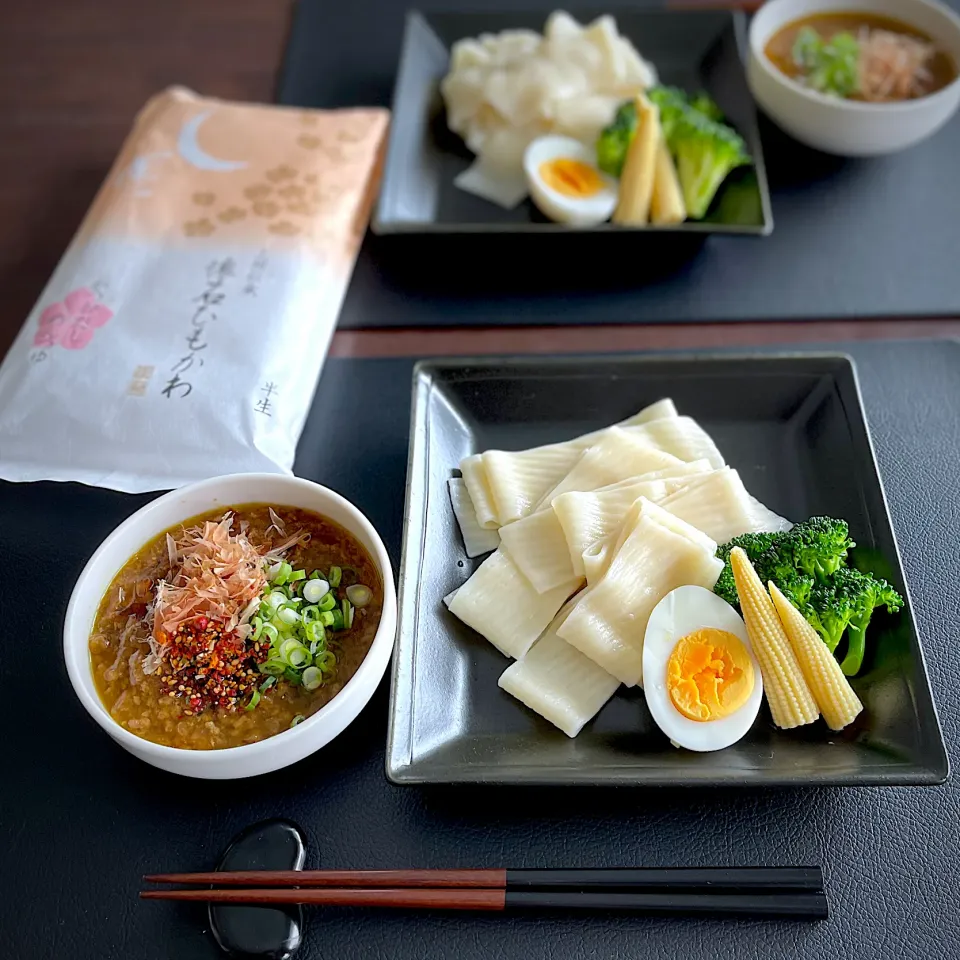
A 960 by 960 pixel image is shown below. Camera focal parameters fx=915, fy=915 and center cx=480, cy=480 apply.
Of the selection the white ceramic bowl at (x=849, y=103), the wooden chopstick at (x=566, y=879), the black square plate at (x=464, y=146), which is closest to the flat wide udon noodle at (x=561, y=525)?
the wooden chopstick at (x=566, y=879)

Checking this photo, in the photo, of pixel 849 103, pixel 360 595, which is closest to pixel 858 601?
pixel 360 595

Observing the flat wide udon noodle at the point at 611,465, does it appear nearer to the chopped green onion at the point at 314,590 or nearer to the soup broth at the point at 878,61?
the chopped green onion at the point at 314,590

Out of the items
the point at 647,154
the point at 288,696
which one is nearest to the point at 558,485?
the point at 288,696

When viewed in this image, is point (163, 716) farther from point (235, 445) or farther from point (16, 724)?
point (235, 445)

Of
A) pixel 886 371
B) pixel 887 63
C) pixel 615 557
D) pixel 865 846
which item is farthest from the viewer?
pixel 887 63

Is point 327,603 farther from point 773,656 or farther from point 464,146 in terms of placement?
point 464,146

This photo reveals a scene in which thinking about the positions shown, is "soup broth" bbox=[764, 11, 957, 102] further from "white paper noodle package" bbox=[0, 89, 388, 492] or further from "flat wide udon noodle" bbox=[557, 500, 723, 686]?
"flat wide udon noodle" bbox=[557, 500, 723, 686]

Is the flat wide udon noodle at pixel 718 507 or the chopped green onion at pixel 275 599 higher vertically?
the flat wide udon noodle at pixel 718 507
